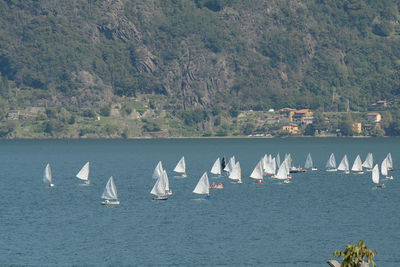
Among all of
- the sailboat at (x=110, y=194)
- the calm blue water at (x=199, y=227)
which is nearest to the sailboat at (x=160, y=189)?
the calm blue water at (x=199, y=227)

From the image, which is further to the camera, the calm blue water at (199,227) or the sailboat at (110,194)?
the sailboat at (110,194)

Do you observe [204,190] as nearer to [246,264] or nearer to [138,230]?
[138,230]

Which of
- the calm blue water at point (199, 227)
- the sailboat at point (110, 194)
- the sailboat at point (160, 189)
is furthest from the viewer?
the sailboat at point (160, 189)

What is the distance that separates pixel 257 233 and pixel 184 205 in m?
36.7

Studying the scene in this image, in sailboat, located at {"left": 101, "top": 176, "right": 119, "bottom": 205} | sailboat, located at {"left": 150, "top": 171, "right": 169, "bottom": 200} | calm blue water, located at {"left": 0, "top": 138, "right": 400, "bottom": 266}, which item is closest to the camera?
calm blue water, located at {"left": 0, "top": 138, "right": 400, "bottom": 266}

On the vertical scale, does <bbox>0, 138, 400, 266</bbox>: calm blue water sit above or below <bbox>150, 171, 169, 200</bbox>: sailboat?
below

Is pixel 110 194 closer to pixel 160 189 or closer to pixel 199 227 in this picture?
pixel 160 189

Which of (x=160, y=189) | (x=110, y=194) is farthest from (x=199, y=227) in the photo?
(x=160, y=189)

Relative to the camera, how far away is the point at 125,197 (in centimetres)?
17325

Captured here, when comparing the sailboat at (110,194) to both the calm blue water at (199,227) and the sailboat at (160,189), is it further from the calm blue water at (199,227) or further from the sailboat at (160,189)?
the sailboat at (160,189)

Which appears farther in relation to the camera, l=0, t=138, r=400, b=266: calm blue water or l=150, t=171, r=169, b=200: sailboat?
l=150, t=171, r=169, b=200: sailboat

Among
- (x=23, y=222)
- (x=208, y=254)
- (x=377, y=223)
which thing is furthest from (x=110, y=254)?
(x=377, y=223)

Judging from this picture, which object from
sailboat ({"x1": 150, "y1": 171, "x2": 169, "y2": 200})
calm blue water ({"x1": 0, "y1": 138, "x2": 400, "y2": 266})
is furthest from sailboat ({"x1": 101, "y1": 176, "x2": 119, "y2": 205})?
sailboat ({"x1": 150, "y1": 171, "x2": 169, "y2": 200})

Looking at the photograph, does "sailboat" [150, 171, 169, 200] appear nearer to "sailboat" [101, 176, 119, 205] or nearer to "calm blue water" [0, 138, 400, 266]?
"calm blue water" [0, 138, 400, 266]
